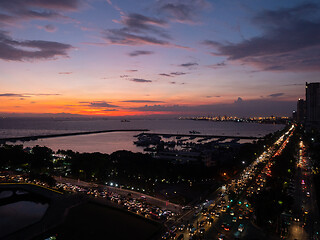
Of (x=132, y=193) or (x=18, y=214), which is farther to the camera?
(x=132, y=193)

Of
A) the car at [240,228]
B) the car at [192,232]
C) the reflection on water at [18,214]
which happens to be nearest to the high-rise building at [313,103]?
the car at [240,228]

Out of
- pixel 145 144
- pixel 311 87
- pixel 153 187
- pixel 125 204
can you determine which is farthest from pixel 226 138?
pixel 125 204

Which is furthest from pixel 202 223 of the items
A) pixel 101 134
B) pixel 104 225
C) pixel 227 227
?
pixel 101 134

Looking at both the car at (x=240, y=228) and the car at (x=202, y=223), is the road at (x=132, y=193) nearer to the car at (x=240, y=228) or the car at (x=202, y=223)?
the car at (x=202, y=223)

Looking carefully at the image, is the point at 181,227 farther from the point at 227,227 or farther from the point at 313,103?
the point at 313,103

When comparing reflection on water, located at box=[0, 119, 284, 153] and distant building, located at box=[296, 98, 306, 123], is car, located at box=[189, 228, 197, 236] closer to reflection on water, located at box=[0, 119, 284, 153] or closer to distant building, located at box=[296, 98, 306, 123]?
reflection on water, located at box=[0, 119, 284, 153]

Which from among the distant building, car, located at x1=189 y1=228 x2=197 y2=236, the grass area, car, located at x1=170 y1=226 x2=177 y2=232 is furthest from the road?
the distant building

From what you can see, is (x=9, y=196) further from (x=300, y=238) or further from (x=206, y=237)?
(x=300, y=238)
